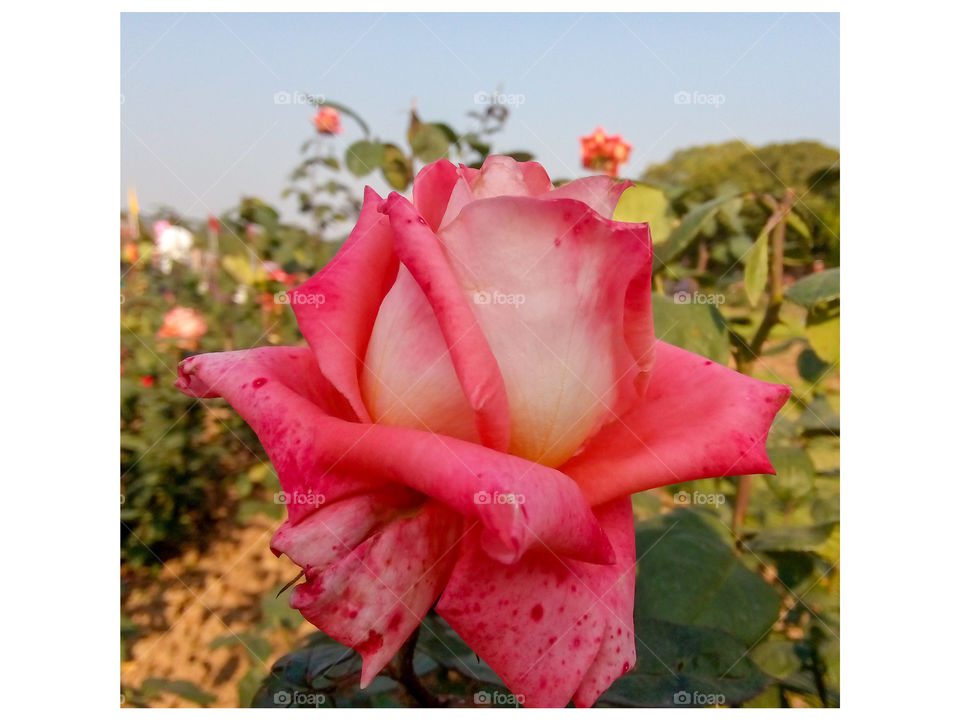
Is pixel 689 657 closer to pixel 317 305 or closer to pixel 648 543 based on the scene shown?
pixel 648 543

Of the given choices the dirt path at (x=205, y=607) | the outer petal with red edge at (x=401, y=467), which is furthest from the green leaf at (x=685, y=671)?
the dirt path at (x=205, y=607)

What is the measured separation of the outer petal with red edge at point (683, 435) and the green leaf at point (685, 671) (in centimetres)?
34

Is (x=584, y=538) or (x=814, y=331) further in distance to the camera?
(x=814, y=331)

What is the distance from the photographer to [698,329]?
0.96 meters

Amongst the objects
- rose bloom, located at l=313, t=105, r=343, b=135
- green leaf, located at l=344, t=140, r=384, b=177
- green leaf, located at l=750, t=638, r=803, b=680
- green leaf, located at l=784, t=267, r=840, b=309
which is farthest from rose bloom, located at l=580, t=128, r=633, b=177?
green leaf, located at l=750, t=638, r=803, b=680

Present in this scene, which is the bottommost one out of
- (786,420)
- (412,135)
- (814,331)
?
→ (786,420)

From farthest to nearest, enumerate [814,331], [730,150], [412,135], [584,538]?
[730,150] → [412,135] → [814,331] → [584,538]

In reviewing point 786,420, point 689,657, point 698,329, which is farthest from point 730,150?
point 689,657

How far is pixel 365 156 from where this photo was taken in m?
1.31

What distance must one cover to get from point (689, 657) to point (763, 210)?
0.92 metres

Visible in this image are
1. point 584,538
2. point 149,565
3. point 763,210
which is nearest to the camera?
point 584,538

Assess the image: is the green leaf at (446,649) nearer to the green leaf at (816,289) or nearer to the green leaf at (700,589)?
the green leaf at (700,589)

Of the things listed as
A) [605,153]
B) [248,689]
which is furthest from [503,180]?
[605,153]

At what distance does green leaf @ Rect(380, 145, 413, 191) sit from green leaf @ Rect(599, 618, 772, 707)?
890mm
